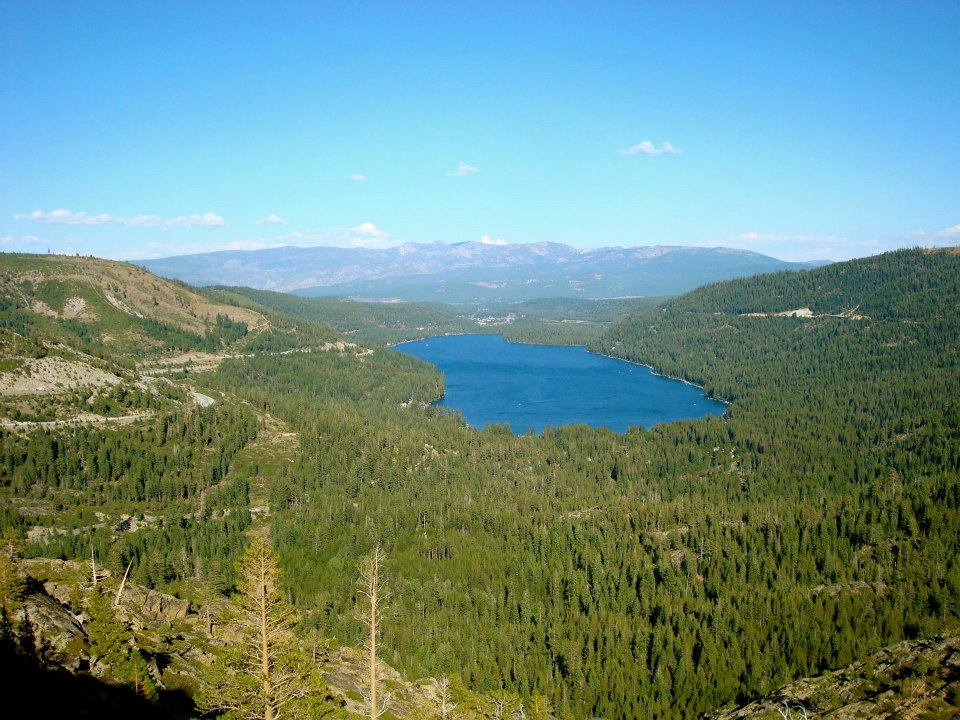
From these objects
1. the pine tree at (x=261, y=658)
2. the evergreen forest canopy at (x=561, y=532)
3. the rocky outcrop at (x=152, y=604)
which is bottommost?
the evergreen forest canopy at (x=561, y=532)

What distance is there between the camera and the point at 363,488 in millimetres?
105875

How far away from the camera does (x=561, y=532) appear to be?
291 ft

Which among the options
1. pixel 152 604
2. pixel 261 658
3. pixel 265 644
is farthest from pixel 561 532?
pixel 265 644

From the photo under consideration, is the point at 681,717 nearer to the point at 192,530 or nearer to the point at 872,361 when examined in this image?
the point at 192,530

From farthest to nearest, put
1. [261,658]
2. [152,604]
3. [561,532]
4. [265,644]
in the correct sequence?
[561,532]
[152,604]
[261,658]
[265,644]

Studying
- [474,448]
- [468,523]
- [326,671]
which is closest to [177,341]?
[474,448]

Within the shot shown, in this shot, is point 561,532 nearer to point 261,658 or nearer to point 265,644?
point 261,658

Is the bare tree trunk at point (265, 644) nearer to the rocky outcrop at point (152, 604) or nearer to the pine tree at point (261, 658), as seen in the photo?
the pine tree at point (261, 658)

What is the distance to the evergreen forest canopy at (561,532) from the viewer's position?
65312 millimetres

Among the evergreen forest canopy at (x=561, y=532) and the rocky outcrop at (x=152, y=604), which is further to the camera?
the evergreen forest canopy at (x=561, y=532)

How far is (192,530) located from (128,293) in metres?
140

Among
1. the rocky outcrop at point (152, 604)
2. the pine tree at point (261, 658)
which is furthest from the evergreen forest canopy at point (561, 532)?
the pine tree at point (261, 658)

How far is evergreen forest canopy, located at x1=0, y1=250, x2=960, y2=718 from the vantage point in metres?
65.3

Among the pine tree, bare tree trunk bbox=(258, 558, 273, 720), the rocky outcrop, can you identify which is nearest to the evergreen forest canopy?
the rocky outcrop
